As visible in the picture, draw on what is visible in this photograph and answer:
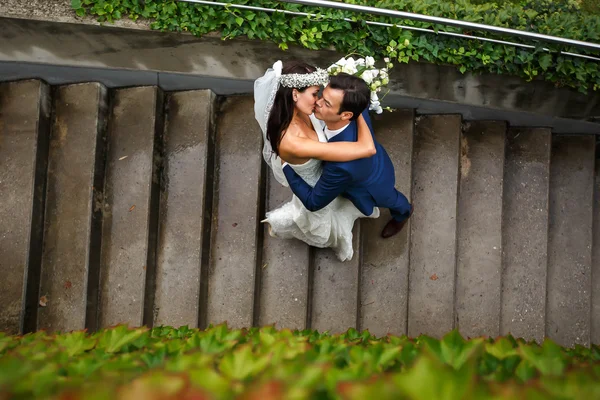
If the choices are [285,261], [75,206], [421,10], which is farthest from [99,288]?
[421,10]

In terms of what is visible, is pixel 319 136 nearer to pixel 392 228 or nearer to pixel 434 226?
pixel 392 228

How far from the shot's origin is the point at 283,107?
2.52 meters

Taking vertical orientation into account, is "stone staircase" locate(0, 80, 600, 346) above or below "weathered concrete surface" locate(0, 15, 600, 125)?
below

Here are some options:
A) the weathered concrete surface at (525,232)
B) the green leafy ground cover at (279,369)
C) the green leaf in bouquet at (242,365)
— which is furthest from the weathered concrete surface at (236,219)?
the green leaf in bouquet at (242,365)

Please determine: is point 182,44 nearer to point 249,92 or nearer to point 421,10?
point 249,92

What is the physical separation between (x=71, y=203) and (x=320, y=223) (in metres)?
1.96

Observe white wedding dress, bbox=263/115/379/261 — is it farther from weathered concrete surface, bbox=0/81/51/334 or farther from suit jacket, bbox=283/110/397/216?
weathered concrete surface, bbox=0/81/51/334

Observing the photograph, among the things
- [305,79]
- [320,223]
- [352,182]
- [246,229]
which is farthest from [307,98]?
[246,229]

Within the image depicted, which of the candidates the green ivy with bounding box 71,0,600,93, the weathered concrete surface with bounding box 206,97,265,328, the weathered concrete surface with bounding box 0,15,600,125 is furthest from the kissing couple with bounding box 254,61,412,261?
the weathered concrete surface with bounding box 0,15,600,125

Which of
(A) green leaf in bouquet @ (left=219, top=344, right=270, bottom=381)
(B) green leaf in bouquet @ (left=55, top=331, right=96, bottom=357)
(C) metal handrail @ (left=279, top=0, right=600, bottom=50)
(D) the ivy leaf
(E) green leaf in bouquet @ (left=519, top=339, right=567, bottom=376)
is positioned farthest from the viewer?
(D) the ivy leaf

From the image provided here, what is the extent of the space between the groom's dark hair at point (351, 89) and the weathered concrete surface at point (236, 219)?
1417 mm

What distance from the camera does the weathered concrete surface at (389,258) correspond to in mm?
3607

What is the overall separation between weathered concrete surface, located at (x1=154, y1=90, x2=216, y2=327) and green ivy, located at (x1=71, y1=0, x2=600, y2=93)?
73 centimetres

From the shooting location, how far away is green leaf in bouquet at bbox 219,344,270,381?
1229 mm
